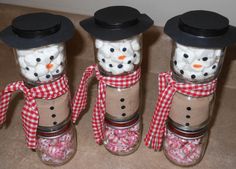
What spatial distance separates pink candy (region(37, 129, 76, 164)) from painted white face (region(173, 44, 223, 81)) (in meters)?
0.34

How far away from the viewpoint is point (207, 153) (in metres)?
0.85

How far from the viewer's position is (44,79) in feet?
2.29

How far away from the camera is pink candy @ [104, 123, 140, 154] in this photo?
0.85 meters

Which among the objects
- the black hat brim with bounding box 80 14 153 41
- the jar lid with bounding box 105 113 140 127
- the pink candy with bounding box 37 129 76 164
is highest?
the black hat brim with bounding box 80 14 153 41

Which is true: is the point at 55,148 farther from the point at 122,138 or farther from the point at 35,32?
the point at 35,32

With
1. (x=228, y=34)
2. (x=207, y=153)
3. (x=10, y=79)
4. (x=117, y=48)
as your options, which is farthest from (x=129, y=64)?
(x=10, y=79)

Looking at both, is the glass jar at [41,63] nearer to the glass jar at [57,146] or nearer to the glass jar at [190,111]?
the glass jar at [57,146]

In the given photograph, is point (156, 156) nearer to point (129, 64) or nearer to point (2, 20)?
point (129, 64)

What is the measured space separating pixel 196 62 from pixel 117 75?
0.17 meters

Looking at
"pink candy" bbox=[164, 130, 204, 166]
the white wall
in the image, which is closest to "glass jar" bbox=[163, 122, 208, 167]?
"pink candy" bbox=[164, 130, 204, 166]

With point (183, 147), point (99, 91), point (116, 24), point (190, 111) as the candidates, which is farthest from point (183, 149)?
point (116, 24)

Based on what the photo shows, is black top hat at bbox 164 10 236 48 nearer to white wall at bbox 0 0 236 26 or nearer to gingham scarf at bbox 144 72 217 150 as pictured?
gingham scarf at bbox 144 72 217 150

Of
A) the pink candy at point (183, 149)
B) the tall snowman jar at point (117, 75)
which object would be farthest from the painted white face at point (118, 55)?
the pink candy at point (183, 149)

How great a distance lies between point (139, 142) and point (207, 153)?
178 mm
